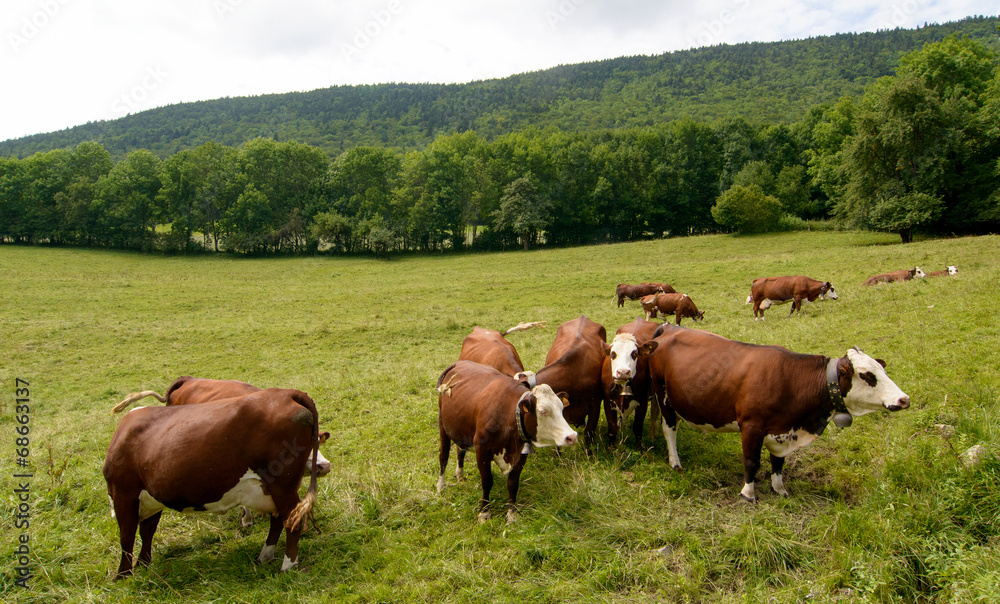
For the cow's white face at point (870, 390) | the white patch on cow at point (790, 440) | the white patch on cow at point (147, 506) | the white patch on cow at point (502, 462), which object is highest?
the cow's white face at point (870, 390)

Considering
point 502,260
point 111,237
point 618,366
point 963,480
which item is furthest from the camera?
point 111,237

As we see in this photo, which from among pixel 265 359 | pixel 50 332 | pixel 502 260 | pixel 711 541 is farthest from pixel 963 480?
pixel 502 260

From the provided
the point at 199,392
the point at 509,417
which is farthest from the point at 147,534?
the point at 509,417

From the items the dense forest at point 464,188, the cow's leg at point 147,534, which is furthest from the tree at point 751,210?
the cow's leg at point 147,534

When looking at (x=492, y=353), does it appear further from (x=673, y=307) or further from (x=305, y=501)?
(x=673, y=307)

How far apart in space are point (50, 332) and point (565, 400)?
80.5ft

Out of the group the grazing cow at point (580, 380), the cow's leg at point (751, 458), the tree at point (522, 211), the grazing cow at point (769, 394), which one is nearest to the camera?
the grazing cow at point (769, 394)

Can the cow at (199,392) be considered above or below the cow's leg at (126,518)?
above

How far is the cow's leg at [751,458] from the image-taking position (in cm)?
591

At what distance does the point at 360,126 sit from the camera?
504ft

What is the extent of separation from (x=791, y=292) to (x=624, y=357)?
46.0 ft

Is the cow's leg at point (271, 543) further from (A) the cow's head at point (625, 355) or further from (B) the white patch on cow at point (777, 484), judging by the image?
(B) the white patch on cow at point (777, 484)

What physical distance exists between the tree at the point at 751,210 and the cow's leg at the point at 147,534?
5339 centimetres

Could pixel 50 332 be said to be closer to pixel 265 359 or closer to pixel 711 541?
pixel 265 359
